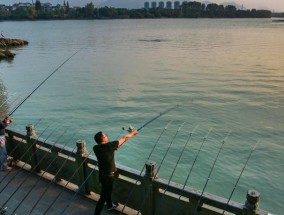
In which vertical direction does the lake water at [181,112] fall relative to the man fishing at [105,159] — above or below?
below

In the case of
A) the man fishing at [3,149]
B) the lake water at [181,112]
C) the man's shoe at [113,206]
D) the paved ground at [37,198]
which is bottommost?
the lake water at [181,112]

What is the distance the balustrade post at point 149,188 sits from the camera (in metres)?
6.47

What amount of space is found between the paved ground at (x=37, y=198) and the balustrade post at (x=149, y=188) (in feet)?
2.60

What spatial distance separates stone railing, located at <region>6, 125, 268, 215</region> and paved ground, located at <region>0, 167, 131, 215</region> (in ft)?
0.87

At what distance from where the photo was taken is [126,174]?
6.98 m

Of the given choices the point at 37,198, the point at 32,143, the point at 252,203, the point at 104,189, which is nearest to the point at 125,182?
the point at 104,189

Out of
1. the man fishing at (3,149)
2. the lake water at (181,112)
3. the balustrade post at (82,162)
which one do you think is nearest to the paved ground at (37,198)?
the man fishing at (3,149)

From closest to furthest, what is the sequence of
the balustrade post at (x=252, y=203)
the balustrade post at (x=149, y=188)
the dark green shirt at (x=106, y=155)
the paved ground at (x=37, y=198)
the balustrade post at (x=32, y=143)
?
1. the balustrade post at (x=252, y=203)
2. the dark green shirt at (x=106, y=155)
3. the balustrade post at (x=149, y=188)
4. the paved ground at (x=37, y=198)
5. the balustrade post at (x=32, y=143)

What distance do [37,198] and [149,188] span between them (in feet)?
10.1

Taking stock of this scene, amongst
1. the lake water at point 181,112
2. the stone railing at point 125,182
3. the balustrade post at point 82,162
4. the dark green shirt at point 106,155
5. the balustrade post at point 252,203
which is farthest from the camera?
the lake water at point 181,112

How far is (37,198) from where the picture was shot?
25.8ft

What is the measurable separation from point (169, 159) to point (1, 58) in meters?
46.7

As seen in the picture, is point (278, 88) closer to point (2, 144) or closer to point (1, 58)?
point (2, 144)

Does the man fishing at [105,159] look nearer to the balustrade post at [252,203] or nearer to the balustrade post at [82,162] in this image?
the balustrade post at [82,162]
